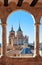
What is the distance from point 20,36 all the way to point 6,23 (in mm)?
44169

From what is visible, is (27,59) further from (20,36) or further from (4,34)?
(20,36)

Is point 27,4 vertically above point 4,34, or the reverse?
point 27,4

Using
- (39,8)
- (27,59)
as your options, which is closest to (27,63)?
(27,59)

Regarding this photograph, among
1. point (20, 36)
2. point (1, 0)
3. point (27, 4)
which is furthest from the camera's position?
point (20, 36)

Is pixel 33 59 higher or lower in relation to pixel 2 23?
lower

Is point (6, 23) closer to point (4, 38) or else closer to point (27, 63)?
point (4, 38)

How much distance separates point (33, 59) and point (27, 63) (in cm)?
37

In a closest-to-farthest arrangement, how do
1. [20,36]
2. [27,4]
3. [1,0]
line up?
[1,0]
[27,4]
[20,36]

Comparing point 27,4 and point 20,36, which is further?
point 20,36

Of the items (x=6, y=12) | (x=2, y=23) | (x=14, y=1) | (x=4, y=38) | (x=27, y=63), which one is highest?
(x=14, y=1)

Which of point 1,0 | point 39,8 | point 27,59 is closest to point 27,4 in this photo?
point 39,8

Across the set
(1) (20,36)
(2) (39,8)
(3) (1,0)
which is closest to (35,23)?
(2) (39,8)

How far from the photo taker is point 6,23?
9211 mm

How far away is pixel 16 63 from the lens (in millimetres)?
9109
